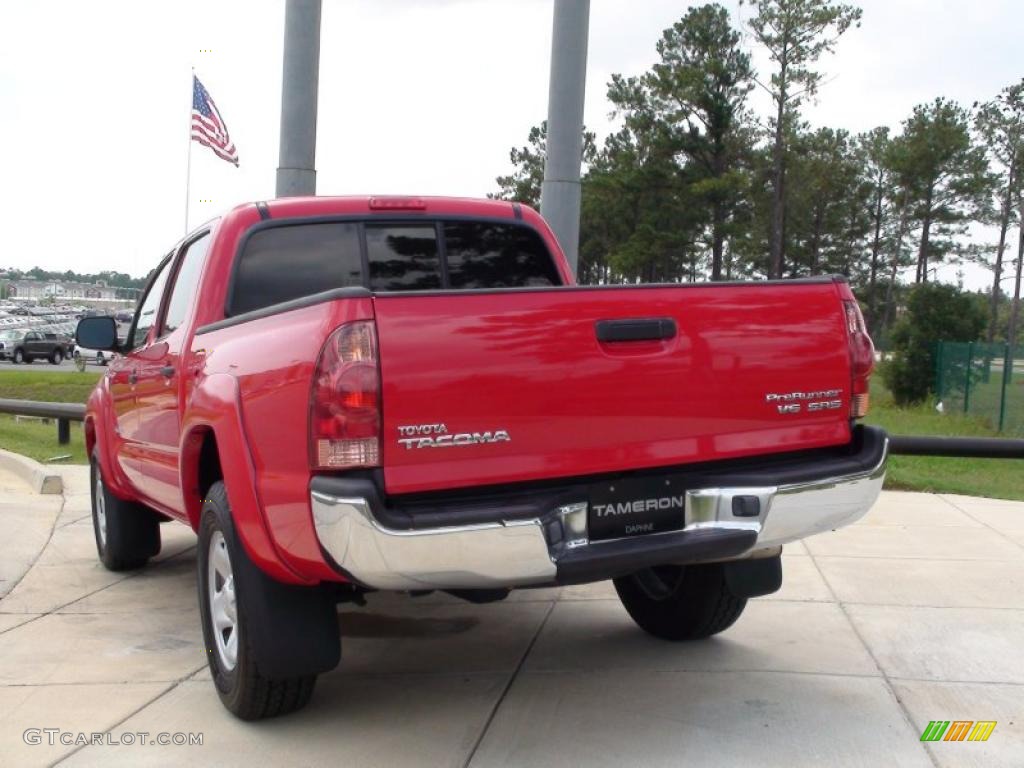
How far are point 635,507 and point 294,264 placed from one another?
7.47ft

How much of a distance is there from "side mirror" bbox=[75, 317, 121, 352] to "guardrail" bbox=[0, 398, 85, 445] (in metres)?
6.56

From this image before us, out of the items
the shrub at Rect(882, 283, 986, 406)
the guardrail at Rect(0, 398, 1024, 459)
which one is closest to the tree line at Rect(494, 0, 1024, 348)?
the shrub at Rect(882, 283, 986, 406)

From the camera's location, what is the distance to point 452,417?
380 centimetres

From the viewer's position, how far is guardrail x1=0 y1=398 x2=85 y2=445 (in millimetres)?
13516

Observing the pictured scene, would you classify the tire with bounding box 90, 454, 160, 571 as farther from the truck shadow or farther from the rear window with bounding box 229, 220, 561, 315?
the rear window with bounding box 229, 220, 561, 315

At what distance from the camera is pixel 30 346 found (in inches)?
2229

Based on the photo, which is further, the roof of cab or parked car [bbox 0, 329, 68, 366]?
parked car [bbox 0, 329, 68, 366]

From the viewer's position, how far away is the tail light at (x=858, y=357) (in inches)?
176

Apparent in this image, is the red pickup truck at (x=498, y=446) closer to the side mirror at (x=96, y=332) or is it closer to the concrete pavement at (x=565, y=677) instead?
the concrete pavement at (x=565, y=677)

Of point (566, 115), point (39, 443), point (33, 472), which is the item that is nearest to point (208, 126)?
point (39, 443)

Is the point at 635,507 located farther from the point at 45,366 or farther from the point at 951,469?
the point at 45,366

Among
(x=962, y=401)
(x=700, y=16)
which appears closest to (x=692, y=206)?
(x=700, y=16)

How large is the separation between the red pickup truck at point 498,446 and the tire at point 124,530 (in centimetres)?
240

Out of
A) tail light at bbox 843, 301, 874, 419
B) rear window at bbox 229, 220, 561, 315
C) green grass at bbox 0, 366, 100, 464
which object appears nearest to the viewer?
tail light at bbox 843, 301, 874, 419
